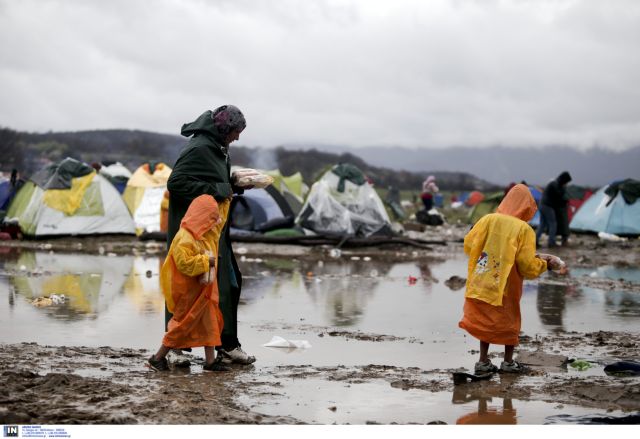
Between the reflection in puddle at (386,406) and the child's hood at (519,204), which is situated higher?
the child's hood at (519,204)

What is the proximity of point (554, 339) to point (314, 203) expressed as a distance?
15.7 m

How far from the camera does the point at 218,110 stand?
28.2 feet

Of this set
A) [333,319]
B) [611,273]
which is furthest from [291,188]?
[333,319]

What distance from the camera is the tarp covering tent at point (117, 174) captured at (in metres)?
31.5

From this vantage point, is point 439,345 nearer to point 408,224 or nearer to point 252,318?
point 252,318

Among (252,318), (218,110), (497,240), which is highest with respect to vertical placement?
(218,110)

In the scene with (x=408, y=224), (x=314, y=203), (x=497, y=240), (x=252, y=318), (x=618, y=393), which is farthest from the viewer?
(x=408, y=224)

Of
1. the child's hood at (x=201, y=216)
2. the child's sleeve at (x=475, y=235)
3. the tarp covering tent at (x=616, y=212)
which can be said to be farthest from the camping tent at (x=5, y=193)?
the child's sleeve at (x=475, y=235)

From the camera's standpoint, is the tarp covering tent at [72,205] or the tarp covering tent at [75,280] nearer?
the tarp covering tent at [75,280]

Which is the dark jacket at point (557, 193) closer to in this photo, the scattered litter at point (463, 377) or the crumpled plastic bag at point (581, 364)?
the crumpled plastic bag at point (581, 364)

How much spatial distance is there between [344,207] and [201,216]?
17.6 metres

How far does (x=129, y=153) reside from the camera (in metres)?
49.7

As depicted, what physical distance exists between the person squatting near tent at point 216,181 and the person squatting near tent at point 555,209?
16079 millimetres

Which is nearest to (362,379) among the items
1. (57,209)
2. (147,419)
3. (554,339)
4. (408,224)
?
(147,419)
